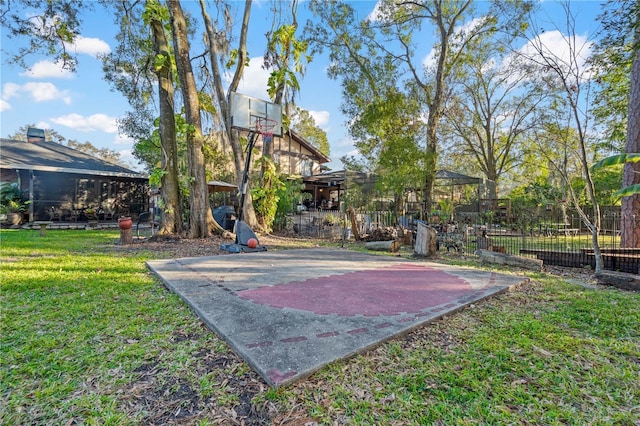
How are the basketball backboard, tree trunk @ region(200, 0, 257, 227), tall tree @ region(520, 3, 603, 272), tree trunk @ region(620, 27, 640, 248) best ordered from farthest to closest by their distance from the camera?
tree trunk @ region(200, 0, 257, 227)
the basketball backboard
tree trunk @ region(620, 27, 640, 248)
tall tree @ region(520, 3, 603, 272)

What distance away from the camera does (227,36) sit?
10.9 meters

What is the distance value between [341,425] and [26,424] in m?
1.70

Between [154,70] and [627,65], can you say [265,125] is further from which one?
[627,65]

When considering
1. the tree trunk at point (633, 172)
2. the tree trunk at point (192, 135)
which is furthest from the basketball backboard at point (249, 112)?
the tree trunk at point (633, 172)

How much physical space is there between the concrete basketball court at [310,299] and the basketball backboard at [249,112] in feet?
13.2

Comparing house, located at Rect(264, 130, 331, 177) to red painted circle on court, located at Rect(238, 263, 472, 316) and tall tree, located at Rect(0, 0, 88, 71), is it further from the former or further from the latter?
red painted circle on court, located at Rect(238, 263, 472, 316)

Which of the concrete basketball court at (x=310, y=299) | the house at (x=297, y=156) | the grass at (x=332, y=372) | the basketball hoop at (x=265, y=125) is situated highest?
the house at (x=297, y=156)

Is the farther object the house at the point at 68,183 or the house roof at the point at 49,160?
the house at the point at 68,183

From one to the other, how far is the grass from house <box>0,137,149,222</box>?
1271 cm

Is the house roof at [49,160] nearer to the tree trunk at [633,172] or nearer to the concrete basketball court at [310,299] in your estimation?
the concrete basketball court at [310,299]

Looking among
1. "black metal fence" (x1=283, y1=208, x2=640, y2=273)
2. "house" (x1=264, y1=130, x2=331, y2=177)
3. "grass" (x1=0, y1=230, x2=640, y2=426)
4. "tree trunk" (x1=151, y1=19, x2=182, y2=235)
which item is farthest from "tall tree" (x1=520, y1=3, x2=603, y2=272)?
"house" (x1=264, y1=130, x2=331, y2=177)

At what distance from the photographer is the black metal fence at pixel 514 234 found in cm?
602

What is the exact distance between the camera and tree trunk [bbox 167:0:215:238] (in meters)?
8.40

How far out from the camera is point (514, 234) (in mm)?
11562
